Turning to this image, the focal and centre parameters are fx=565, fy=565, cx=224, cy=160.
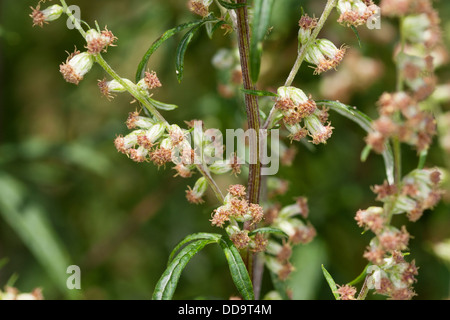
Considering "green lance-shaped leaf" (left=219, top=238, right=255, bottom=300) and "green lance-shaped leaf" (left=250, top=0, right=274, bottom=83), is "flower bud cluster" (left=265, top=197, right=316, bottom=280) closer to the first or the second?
"green lance-shaped leaf" (left=219, top=238, right=255, bottom=300)

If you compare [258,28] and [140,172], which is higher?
[140,172]

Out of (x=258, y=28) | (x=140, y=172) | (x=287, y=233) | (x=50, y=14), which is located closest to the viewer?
(x=258, y=28)

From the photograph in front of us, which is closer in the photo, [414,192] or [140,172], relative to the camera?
[414,192]

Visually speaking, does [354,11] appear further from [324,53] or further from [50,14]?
[50,14]

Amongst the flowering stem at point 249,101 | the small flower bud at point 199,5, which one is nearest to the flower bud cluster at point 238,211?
the flowering stem at point 249,101

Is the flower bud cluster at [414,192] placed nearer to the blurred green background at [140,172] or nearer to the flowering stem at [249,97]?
the flowering stem at [249,97]

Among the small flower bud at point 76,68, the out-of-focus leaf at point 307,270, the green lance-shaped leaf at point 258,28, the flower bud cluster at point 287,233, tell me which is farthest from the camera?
the out-of-focus leaf at point 307,270

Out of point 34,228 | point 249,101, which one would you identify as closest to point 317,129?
point 249,101
